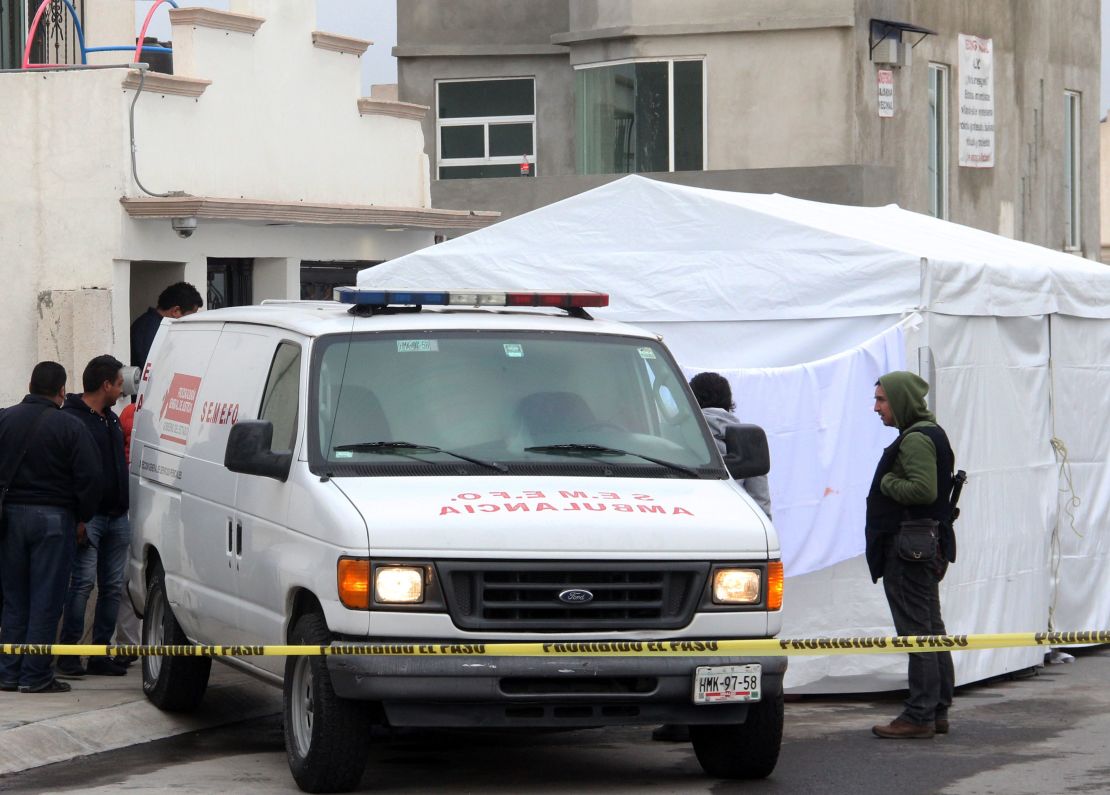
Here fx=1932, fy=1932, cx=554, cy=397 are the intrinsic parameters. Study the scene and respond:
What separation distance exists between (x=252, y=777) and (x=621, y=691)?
200 cm

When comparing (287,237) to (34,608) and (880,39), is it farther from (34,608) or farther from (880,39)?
(880,39)

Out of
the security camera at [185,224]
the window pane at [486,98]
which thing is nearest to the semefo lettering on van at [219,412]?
the security camera at [185,224]

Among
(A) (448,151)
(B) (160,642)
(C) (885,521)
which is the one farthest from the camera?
(A) (448,151)

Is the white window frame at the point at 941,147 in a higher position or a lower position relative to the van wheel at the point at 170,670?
higher

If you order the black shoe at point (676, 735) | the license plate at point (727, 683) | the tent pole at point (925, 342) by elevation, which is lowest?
the black shoe at point (676, 735)

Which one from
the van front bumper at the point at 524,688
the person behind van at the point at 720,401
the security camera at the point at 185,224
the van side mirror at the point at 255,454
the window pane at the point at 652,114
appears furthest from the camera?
the window pane at the point at 652,114

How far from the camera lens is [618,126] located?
95.2 ft

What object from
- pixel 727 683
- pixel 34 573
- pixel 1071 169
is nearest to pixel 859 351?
pixel 727 683

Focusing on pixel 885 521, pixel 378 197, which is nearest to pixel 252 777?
pixel 885 521

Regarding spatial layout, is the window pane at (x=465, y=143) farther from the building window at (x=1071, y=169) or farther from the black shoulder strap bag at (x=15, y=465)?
the black shoulder strap bag at (x=15, y=465)

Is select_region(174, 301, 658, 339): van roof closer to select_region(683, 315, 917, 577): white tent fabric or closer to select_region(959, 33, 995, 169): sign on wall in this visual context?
select_region(683, 315, 917, 577): white tent fabric

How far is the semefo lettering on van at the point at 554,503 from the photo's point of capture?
7.86 meters

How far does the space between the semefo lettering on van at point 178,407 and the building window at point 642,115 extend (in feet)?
59.7

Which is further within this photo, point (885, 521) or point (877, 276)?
point (877, 276)
